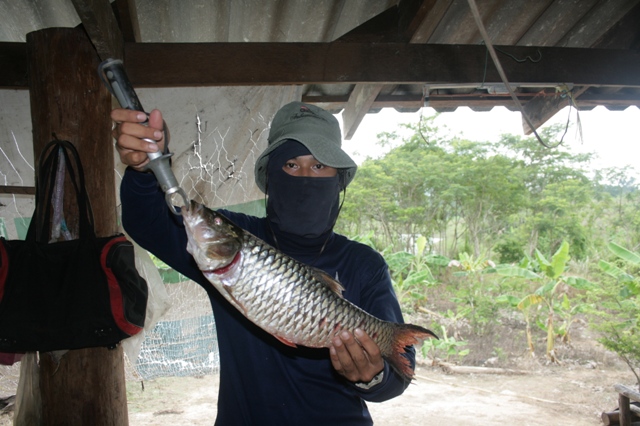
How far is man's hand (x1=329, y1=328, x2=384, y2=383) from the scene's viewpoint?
5.19ft

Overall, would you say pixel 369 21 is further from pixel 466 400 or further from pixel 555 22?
pixel 466 400

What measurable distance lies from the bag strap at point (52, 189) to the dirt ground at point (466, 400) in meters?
4.99

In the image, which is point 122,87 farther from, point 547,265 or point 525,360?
point 525,360

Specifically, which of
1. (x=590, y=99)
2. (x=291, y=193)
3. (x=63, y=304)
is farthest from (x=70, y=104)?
(x=590, y=99)

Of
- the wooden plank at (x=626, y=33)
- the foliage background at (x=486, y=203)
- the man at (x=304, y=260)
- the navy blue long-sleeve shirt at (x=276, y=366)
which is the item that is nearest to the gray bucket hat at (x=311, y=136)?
the man at (x=304, y=260)

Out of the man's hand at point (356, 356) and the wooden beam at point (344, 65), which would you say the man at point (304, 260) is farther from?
the wooden beam at point (344, 65)

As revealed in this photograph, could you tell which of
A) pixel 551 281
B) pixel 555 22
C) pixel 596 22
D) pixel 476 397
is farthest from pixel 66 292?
pixel 551 281

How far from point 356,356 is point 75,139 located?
5.39 feet

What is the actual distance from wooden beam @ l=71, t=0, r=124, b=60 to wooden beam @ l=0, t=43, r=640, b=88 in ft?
1.06

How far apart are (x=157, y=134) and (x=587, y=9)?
335cm

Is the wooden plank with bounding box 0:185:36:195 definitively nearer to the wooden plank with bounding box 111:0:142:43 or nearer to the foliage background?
the wooden plank with bounding box 111:0:142:43

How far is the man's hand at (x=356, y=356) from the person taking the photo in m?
1.58

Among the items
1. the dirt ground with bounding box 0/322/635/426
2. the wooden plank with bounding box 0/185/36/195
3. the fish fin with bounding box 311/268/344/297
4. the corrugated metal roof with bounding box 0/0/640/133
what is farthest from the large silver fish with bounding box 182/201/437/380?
the dirt ground with bounding box 0/322/635/426

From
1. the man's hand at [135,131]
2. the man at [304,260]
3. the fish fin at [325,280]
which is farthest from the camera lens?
the man at [304,260]
